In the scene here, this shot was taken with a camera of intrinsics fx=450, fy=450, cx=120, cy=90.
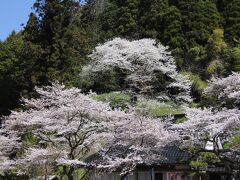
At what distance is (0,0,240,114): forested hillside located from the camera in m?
25.7

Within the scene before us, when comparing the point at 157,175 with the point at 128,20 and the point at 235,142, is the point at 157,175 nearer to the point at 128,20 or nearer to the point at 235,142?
the point at 235,142

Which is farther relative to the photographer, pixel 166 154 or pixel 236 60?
pixel 236 60

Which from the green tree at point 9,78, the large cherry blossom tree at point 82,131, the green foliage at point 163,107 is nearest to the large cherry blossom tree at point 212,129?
the large cherry blossom tree at point 82,131

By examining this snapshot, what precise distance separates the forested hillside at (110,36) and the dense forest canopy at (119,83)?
7 cm

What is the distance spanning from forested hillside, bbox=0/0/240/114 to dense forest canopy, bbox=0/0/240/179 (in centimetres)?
7

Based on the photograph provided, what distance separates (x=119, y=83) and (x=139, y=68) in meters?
1.95

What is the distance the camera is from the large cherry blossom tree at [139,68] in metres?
28.6

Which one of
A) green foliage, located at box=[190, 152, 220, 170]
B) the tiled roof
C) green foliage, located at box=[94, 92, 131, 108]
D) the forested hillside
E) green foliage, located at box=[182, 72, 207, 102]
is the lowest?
green foliage, located at box=[190, 152, 220, 170]

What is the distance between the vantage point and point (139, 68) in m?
29.3

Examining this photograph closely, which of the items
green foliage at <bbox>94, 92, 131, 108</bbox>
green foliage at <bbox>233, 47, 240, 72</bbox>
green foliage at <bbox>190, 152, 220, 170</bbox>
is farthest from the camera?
green foliage at <bbox>94, 92, 131, 108</bbox>

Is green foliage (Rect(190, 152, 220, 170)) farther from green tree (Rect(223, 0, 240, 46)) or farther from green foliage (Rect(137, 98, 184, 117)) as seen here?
green tree (Rect(223, 0, 240, 46))

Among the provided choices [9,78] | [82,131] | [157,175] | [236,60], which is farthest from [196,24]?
[82,131]

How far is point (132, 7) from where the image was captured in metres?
33.4

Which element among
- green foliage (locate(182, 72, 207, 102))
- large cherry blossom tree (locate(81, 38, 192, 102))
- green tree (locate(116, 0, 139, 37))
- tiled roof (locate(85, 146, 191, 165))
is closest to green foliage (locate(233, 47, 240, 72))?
green foliage (locate(182, 72, 207, 102))
